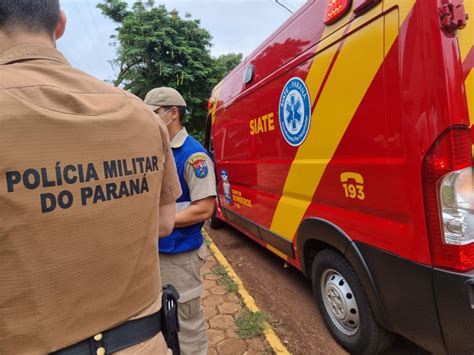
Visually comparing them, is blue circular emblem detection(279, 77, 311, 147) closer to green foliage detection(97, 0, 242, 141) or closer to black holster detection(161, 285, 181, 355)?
black holster detection(161, 285, 181, 355)

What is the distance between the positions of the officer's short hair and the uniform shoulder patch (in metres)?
1.08

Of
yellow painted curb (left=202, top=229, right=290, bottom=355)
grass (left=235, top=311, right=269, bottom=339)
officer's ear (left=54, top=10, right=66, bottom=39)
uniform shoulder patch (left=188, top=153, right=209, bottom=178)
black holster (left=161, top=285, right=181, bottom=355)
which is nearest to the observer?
officer's ear (left=54, top=10, right=66, bottom=39)

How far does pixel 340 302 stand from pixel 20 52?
236cm

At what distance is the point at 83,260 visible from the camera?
0.78 meters

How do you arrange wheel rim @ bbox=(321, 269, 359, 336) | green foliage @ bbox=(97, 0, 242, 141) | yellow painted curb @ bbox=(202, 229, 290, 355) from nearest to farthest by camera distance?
wheel rim @ bbox=(321, 269, 359, 336), yellow painted curb @ bbox=(202, 229, 290, 355), green foliage @ bbox=(97, 0, 242, 141)

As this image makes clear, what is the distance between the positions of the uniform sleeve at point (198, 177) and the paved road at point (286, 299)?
1455 mm

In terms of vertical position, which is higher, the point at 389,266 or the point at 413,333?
the point at 389,266

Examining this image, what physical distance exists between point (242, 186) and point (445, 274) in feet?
9.11

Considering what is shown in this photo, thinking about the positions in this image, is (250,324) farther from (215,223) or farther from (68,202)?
(215,223)

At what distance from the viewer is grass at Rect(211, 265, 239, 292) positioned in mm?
3349

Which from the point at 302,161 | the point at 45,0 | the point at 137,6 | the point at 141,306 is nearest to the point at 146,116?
the point at 45,0

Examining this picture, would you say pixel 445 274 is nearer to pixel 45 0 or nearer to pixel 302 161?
pixel 302 161

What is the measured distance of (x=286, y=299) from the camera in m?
3.18

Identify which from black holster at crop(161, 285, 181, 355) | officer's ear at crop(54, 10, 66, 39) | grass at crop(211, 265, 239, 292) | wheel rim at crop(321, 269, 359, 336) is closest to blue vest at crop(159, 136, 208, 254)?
black holster at crop(161, 285, 181, 355)
